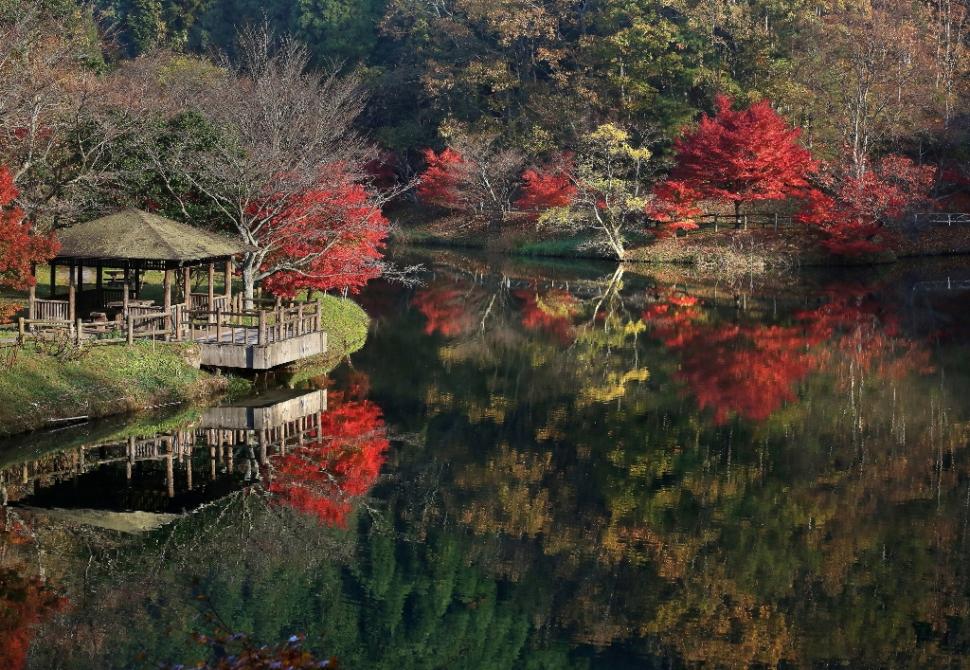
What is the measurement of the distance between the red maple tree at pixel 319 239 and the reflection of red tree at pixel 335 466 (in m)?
8.38

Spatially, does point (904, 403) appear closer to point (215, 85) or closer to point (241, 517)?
point (241, 517)

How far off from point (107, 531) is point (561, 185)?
48889 millimetres

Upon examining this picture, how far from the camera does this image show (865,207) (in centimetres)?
5544

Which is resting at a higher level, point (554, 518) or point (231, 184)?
point (231, 184)

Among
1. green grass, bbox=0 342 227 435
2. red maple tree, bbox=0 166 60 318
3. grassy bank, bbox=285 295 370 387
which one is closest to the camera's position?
green grass, bbox=0 342 227 435

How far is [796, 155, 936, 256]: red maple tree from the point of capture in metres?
55.5

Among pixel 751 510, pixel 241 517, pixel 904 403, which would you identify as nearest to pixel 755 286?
pixel 904 403

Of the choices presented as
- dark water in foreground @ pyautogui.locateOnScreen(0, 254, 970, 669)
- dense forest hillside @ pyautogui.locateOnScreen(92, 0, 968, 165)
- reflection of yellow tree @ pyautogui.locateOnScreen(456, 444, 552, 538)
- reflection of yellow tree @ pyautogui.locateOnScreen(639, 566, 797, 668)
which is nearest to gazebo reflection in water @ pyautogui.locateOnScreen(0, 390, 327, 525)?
dark water in foreground @ pyautogui.locateOnScreen(0, 254, 970, 669)

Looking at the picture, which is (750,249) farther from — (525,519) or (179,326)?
(525,519)

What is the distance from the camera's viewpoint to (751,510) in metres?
18.6

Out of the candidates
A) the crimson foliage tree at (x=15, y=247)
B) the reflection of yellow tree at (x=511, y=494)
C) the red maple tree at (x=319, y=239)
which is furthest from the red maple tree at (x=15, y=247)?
the reflection of yellow tree at (x=511, y=494)

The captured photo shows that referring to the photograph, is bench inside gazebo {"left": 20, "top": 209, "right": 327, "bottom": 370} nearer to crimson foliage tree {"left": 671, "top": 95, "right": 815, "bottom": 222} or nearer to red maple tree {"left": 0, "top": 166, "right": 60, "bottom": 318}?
red maple tree {"left": 0, "top": 166, "right": 60, "bottom": 318}

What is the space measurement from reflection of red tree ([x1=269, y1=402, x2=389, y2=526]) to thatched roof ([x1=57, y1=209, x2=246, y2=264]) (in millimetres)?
5421

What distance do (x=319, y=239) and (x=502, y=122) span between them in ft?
142
